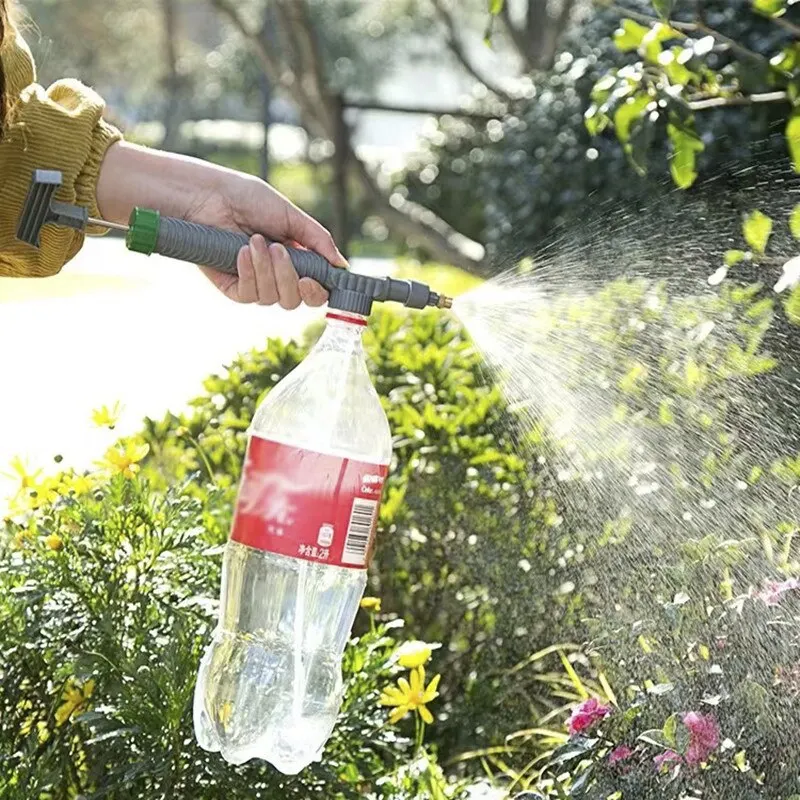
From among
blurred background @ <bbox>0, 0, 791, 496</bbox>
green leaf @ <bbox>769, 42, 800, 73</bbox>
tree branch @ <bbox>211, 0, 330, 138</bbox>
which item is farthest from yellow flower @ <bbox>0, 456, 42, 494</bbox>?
tree branch @ <bbox>211, 0, 330, 138</bbox>

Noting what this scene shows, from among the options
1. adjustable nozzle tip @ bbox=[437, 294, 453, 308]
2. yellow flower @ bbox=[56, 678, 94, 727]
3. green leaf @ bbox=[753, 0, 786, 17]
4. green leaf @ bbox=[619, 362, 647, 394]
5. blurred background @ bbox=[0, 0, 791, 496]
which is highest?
green leaf @ bbox=[753, 0, 786, 17]

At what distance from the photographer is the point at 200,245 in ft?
7.31

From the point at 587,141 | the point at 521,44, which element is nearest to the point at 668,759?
the point at 587,141

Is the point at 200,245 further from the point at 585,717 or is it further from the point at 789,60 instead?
the point at 789,60

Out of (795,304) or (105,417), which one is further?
(105,417)

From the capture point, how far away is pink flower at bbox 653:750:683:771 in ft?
7.34

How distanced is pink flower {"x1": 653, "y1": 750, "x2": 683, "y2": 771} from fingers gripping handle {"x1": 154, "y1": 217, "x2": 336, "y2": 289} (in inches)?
33.9

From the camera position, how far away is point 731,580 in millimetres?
2527

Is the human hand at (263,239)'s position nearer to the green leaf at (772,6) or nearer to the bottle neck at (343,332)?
the bottle neck at (343,332)

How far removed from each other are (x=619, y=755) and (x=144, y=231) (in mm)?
1070

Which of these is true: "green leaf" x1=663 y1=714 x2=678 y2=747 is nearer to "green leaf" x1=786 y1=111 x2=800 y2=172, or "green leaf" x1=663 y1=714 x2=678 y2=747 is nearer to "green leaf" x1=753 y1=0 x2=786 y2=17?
"green leaf" x1=786 y1=111 x2=800 y2=172

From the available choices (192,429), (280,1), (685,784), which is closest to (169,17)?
(280,1)

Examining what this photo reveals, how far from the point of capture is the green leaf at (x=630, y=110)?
3117 millimetres

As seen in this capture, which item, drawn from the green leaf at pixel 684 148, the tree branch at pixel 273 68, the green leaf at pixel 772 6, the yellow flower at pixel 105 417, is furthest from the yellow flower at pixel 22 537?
the tree branch at pixel 273 68
